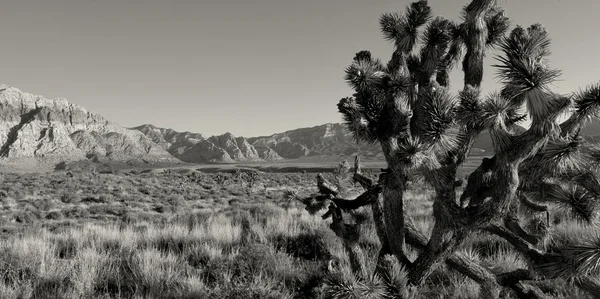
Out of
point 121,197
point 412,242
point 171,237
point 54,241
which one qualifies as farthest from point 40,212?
point 412,242

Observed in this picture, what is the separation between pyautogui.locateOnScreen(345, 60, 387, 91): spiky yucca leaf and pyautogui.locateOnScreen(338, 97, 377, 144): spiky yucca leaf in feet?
0.75

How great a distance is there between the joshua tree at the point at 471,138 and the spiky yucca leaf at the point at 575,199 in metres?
0.01

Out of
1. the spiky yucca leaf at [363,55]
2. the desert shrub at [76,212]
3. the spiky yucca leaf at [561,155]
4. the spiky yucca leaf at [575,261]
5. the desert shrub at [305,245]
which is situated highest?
the spiky yucca leaf at [363,55]

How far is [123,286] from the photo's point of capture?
5070 millimetres

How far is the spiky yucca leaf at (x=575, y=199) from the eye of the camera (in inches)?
151

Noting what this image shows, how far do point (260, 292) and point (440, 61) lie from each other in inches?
157

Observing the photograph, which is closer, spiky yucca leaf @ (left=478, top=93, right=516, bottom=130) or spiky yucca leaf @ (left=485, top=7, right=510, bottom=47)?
spiky yucca leaf @ (left=478, top=93, right=516, bottom=130)

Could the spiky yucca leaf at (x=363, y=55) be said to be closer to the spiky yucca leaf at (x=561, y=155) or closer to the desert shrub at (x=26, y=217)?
the spiky yucca leaf at (x=561, y=155)

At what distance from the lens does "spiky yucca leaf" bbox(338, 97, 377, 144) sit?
4043 millimetres

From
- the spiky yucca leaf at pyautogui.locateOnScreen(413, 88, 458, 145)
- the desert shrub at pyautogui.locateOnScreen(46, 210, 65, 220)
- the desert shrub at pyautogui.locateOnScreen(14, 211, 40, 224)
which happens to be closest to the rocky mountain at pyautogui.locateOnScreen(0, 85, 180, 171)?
the desert shrub at pyautogui.locateOnScreen(14, 211, 40, 224)

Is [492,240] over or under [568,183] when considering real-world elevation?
under

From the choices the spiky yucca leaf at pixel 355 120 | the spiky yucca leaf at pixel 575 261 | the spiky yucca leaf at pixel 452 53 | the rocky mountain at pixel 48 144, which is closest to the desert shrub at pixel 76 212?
the spiky yucca leaf at pixel 355 120

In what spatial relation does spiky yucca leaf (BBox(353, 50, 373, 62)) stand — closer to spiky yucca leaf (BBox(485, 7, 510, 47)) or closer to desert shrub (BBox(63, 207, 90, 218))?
spiky yucca leaf (BBox(485, 7, 510, 47))

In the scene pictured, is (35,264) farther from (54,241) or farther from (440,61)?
(440,61)
